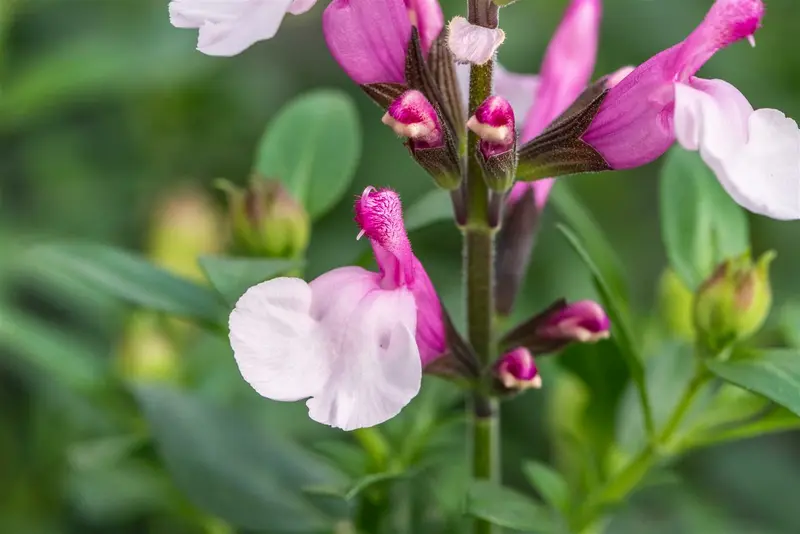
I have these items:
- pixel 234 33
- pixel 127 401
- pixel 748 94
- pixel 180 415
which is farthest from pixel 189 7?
pixel 748 94

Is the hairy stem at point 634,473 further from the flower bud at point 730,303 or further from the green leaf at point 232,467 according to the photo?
the green leaf at point 232,467

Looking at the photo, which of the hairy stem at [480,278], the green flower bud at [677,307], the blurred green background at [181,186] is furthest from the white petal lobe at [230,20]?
the blurred green background at [181,186]

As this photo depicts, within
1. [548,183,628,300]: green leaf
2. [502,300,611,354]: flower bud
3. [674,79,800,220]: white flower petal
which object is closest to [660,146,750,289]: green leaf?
[548,183,628,300]: green leaf

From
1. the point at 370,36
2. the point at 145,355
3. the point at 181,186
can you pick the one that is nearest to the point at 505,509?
the point at 370,36

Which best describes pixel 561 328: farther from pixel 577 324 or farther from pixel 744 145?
pixel 744 145

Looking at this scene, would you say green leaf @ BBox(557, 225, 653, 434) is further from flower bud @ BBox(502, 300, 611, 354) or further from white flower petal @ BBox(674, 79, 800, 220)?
white flower petal @ BBox(674, 79, 800, 220)
